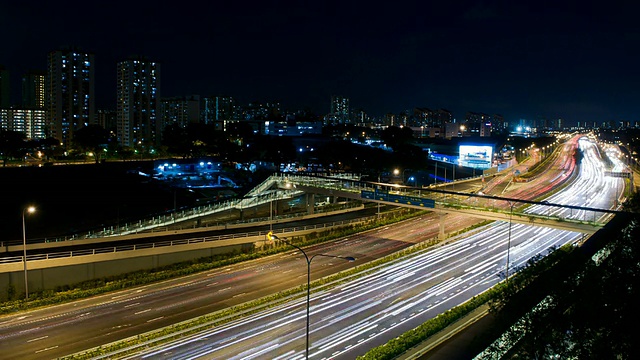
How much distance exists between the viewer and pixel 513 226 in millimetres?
46594

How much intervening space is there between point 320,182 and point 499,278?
82.8 ft

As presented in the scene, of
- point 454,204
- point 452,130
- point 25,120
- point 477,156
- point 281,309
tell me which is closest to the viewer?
point 281,309

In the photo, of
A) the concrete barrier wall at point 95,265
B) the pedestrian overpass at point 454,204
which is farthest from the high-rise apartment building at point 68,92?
the concrete barrier wall at point 95,265

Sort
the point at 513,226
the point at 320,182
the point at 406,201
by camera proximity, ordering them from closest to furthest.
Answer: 1. the point at 406,201
2. the point at 513,226
3. the point at 320,182

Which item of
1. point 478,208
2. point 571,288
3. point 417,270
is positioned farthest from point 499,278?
point 571,288

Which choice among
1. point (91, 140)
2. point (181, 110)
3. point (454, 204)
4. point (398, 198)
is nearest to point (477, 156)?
point (398, 198)

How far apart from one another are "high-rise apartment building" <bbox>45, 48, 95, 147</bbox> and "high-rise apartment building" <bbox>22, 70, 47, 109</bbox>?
53.2 metres

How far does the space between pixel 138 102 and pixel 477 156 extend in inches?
3461

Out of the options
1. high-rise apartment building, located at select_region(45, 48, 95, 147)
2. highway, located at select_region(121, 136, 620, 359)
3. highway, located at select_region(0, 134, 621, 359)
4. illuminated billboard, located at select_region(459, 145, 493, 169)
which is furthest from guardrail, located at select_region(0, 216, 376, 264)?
high-rise apartment building, located at select_region(45, 48, 95, 147)

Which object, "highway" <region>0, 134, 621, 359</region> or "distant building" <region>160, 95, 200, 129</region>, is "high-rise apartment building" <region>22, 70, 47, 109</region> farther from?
"highway" <region>0, 134, 621, 359</region>

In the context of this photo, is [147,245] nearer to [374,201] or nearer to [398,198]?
[374,201]

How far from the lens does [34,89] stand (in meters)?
178

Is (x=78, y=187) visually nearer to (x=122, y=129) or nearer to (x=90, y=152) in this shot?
(x=90, y=152)

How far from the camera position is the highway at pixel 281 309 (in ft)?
67.5
